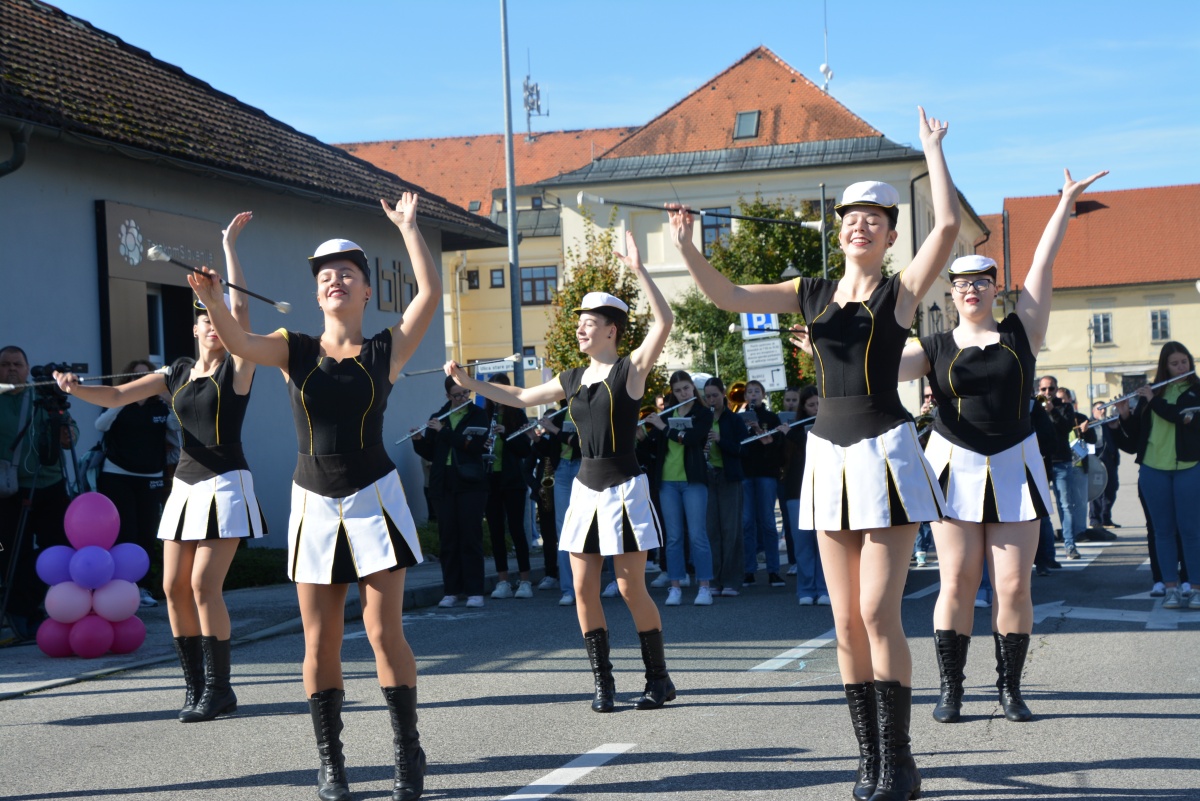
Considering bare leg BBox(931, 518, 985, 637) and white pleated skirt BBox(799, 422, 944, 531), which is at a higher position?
white pleated skirt BBox(799, 422, 944, 531)

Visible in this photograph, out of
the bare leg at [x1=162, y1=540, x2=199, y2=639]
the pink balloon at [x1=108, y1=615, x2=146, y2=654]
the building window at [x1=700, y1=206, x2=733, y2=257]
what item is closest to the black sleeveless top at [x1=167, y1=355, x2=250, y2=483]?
the bare leg at [x1=162, y1=540, x2=199, y2=639]

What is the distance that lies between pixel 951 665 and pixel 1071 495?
10996 millimetres

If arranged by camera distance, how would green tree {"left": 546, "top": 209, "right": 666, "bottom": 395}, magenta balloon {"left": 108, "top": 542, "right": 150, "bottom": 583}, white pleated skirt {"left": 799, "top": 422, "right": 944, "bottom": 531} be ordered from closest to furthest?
white pleated skirt {"left": 799, "top": 422, "right": 944, "bottom": 531}
magenta balloon {"left": 108, "top": 542, "right": 150, "bottom": 583}
green tree {"left": 546, "top": 209, "right": 666, "bottom": 395}

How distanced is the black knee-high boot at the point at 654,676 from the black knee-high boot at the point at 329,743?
2264mm

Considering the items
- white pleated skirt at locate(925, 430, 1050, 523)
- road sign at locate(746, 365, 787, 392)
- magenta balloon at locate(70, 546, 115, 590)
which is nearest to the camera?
white pleated skirt at locate(925, 430, 1050, 523)

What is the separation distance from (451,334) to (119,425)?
2213 inches

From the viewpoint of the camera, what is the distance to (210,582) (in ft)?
24.2

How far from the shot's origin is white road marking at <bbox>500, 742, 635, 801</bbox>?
217 inches

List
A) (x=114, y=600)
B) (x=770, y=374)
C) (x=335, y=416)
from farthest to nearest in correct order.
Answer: (x=770, y=374) < (x=114, y=600) < (x=335, y=416)

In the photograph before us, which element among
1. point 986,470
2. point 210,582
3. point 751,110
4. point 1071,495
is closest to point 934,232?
point 986,470

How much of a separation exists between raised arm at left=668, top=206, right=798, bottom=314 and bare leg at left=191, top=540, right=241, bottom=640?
3265mm

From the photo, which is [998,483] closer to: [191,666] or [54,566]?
[191,666]

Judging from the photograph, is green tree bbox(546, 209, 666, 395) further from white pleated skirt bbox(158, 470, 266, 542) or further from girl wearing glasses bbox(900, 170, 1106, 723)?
girl wearing glasses bbox(900, 170, 1106, 723)

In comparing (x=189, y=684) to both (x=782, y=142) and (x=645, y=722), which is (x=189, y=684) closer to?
(x=645, y=722)
